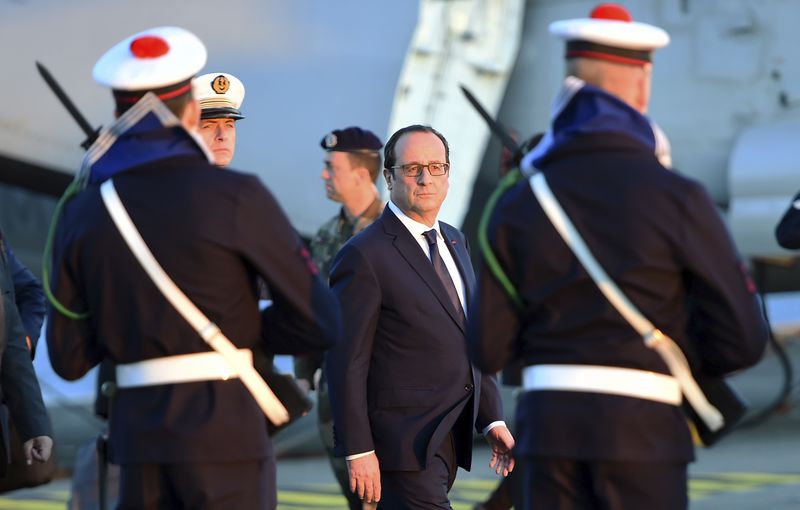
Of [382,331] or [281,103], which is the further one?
[281,103]

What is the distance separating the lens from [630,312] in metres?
2.93

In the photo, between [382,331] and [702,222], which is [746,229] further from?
[702,222]

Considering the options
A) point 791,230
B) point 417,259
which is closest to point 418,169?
point 417,259

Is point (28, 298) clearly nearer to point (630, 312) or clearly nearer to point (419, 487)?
point (419, 487)

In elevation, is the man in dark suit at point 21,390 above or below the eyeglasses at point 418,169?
below

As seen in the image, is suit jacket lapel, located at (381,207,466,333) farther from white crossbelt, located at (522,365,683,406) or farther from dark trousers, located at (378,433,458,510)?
white crossbelt, located at (522,365,683,406)

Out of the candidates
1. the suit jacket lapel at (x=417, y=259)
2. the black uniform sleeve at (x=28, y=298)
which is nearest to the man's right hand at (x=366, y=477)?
the suit jacket lapel at (x=417, y=259)

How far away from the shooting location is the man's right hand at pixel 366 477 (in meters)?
4.12

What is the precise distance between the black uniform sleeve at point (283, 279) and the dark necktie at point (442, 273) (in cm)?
111

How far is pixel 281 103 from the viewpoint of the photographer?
10672 mm

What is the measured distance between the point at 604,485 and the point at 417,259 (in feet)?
Answer: 4.95

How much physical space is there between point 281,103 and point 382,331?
6.61m

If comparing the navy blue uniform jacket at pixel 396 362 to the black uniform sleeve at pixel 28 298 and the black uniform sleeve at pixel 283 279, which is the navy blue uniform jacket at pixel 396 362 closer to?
the black uniform sleeve at pixel 283 279

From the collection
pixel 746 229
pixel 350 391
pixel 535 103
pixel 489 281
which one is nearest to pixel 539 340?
pixel 489 281
